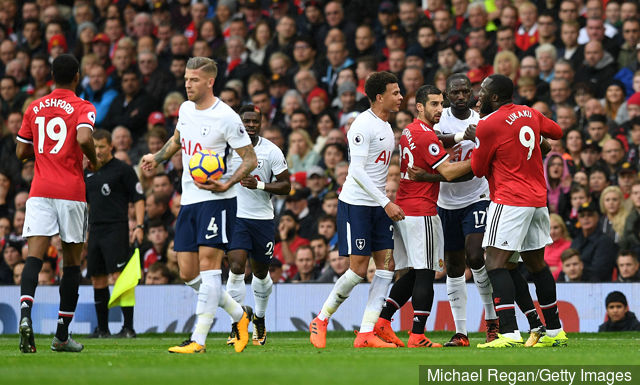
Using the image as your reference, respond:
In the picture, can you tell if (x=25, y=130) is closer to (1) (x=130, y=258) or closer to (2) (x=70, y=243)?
(2) (x=70, y=243)

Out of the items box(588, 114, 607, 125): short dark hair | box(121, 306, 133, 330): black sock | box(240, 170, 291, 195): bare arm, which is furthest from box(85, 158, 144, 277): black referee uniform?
box(588, 114, 607, 125): short dark hair

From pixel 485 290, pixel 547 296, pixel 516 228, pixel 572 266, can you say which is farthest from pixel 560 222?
pixel 516 228

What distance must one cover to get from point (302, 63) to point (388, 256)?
9607 millimetres

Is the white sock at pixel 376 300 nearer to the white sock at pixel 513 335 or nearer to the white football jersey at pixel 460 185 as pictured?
the white football jersey at pixel 460 185

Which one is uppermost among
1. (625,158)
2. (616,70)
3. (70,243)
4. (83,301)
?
(616,70)

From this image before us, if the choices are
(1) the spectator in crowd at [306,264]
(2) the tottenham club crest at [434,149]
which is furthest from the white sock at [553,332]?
(1) the spectator in crowd at [306,264]

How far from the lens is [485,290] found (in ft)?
37.3

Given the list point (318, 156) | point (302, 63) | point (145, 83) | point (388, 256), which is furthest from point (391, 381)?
point (145, 83)

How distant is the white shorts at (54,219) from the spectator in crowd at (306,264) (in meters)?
5.73

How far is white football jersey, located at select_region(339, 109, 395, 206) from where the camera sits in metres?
10.7

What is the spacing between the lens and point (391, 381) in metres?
6.80

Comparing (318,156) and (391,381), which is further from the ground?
(318,156)

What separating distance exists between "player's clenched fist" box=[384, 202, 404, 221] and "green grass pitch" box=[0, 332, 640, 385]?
4.33ft

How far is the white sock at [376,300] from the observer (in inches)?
422
